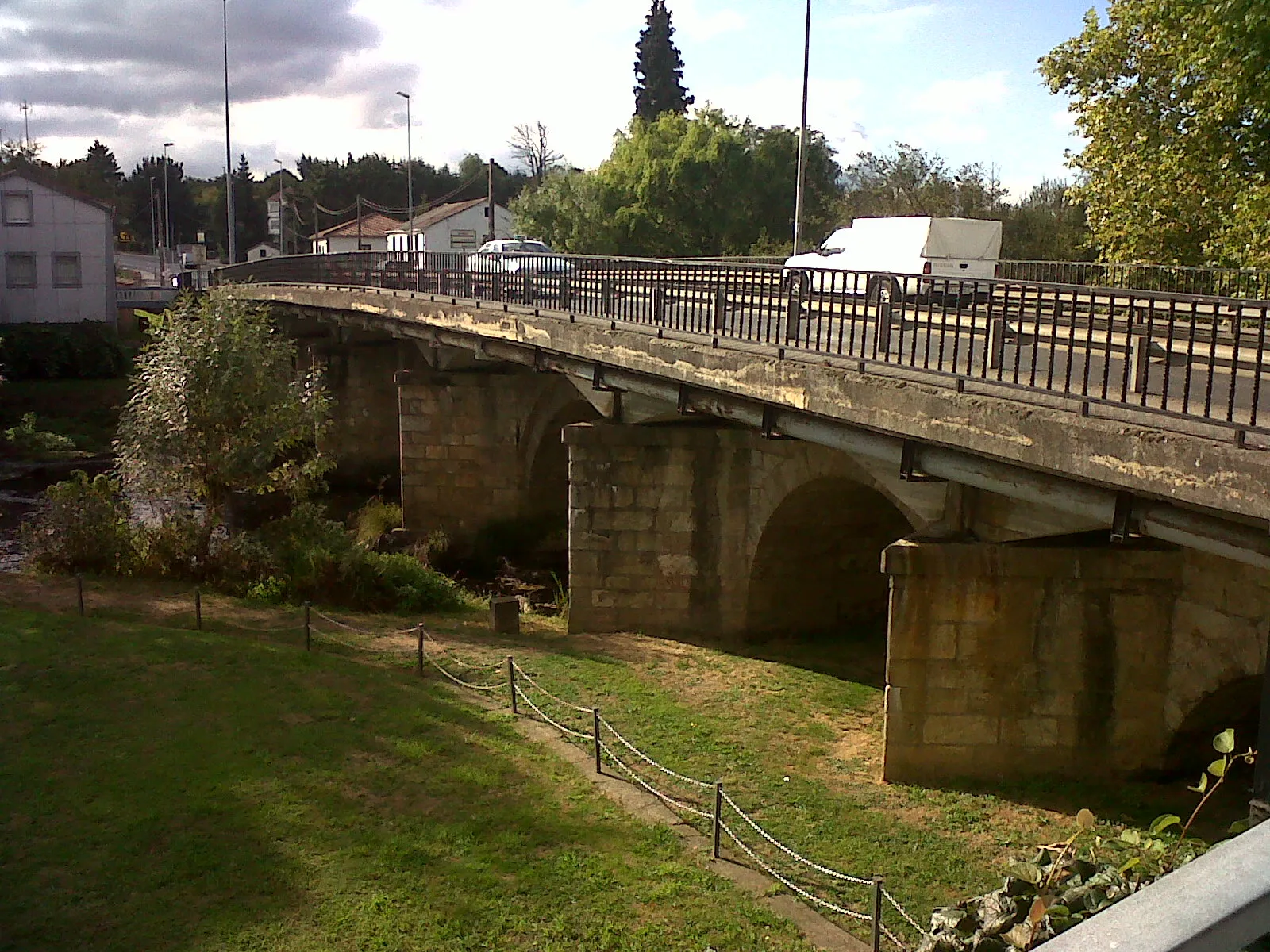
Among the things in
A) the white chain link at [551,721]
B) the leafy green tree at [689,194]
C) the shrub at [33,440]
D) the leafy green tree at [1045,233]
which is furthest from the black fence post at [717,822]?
the leafy green tree at [689,194]

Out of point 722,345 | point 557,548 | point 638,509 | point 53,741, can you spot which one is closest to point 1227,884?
point 722,345

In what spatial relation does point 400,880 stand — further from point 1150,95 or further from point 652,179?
point 652,179

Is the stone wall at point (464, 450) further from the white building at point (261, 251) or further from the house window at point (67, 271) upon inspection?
the white building at point (261, 251)

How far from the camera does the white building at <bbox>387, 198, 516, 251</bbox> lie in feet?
222

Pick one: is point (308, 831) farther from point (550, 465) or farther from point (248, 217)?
point (248, 217)

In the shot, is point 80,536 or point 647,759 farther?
point 80,536

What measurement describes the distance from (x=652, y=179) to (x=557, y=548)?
28105 mm

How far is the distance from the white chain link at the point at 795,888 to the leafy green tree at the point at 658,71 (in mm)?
69065

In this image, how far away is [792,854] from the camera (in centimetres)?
880

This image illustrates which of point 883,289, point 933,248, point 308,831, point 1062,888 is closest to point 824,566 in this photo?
point 933,248

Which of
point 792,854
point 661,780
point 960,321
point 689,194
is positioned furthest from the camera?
point 689,194

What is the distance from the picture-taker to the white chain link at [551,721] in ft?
40.4

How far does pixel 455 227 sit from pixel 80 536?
185 ft

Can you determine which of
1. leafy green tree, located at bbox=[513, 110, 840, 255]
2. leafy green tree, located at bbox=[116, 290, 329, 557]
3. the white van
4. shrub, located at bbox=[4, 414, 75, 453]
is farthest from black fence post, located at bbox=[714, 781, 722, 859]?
leafy green tree, located at bbox=[513, 110, 840, 255]
